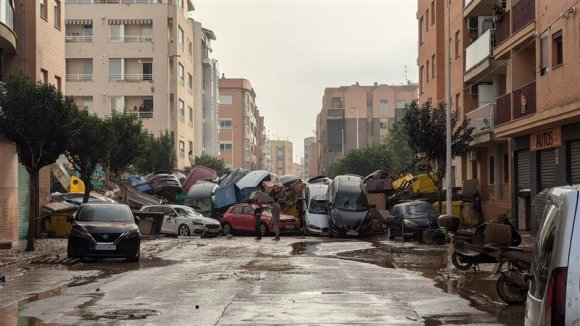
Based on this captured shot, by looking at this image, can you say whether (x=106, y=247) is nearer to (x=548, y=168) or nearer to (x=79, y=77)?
(x=548, y=168)

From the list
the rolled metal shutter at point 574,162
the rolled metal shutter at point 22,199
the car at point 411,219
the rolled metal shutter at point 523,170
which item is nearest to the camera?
the rolled metal shutter at point 574,162

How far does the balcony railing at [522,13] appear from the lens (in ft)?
90.4

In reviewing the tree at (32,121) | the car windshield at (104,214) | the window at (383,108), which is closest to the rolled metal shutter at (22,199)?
the tree at (32,121)

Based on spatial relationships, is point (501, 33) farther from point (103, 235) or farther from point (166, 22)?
point (166, 22)

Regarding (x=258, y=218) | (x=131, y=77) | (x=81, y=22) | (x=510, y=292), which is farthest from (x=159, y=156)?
(x=510, y=292)

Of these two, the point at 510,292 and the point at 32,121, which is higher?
the point at 32,121

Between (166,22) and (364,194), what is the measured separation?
37.4 metres

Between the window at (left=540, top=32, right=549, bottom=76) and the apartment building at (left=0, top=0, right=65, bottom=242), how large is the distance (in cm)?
1712

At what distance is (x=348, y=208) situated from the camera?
35594 millimetres

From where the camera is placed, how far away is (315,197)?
37.5 meters

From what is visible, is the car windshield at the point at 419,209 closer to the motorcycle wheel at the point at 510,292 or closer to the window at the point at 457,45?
the window at the point at 457,45

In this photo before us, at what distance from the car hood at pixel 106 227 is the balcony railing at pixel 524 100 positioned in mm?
14274

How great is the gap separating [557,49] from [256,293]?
16019 millimetres

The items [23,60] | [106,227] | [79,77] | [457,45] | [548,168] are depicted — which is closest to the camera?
[106,227]
